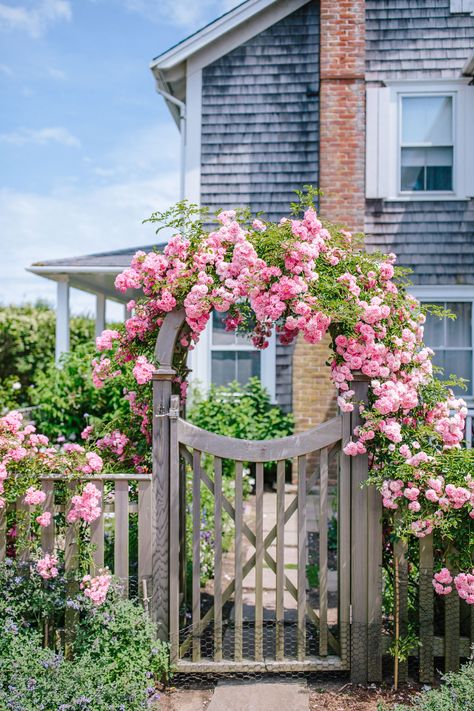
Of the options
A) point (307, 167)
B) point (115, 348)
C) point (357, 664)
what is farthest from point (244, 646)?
point (307, 167)

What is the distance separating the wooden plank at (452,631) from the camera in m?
3.61

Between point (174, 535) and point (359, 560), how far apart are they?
1.04 meters

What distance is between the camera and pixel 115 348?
163 inches

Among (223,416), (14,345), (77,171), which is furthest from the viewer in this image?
(77,171)

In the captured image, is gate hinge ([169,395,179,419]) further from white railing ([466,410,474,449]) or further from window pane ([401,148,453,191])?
window pane ([401,148,453,191])

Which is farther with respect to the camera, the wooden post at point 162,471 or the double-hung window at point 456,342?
the double-hung window at point 456,342

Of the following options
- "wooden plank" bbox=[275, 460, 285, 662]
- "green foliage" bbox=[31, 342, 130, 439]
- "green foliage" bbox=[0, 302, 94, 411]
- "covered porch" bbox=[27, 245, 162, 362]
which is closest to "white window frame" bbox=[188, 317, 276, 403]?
A: "green foliage" bbox=[31, 342, 130, 439]

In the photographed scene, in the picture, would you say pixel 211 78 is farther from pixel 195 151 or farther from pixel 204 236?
pixel 204 236

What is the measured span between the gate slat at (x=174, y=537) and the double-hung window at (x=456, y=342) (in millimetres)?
6025

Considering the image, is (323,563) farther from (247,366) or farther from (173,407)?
(247,366)

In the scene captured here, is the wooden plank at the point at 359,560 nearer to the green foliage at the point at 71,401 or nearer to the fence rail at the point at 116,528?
the fence rail at the point at 116,528

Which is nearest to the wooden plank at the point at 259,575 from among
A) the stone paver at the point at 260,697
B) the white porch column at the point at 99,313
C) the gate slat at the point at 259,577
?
the gate slat at the point at 259,577

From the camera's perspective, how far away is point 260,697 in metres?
3.47

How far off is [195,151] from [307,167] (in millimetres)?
1565
